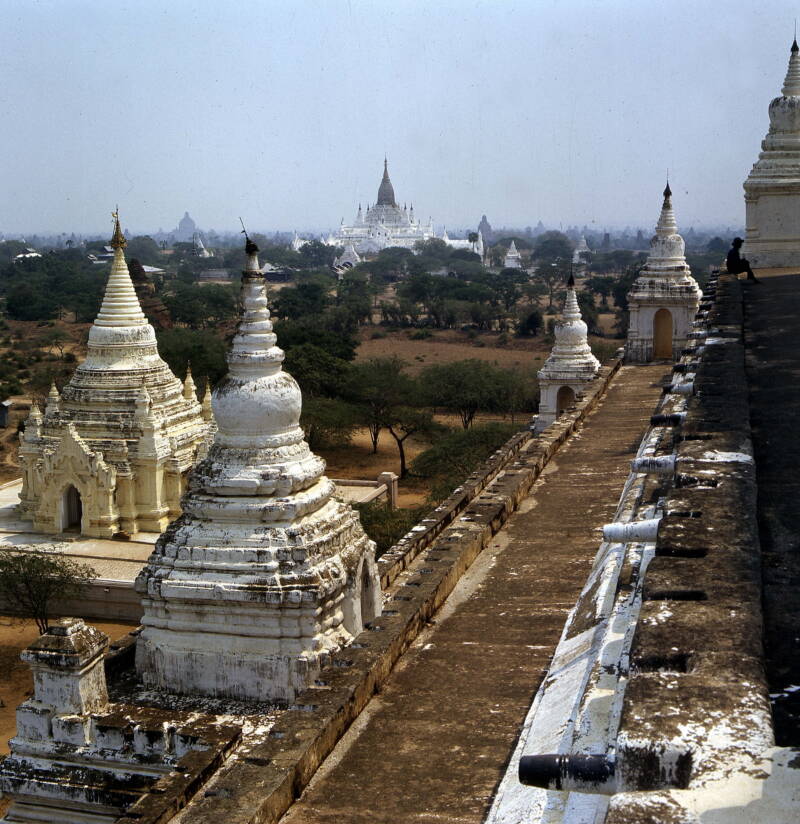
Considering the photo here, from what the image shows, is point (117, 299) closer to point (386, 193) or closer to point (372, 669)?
point (372, 669)

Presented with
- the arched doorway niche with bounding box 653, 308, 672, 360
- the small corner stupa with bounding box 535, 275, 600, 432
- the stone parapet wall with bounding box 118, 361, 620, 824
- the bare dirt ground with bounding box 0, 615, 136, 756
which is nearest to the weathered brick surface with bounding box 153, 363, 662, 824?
the stone parapet wall with bounding box 118, 361, 620, 824

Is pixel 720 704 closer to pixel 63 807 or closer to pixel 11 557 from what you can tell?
pixel 63 807

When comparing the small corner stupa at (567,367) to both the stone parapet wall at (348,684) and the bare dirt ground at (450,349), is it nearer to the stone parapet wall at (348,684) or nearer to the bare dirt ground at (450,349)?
the stone parapet wall at (348,684)

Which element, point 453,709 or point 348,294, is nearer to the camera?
point 453,709

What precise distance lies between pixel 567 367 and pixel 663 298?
353 centimetres

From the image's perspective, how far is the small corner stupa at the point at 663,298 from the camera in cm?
2530

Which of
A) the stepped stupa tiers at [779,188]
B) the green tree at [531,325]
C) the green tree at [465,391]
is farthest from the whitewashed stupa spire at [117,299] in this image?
the green tree at [531,325]

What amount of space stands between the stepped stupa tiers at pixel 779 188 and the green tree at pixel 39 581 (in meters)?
13.8

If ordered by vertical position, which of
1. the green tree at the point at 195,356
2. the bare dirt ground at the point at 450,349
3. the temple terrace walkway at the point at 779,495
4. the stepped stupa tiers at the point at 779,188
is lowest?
the bare dirt ground at the point at 450,349

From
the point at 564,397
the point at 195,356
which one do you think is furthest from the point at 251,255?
the point at 195,356

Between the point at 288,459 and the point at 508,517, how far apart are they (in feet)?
17.0

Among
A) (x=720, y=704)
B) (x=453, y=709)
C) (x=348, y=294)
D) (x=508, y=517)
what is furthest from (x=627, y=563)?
(x=348, y=294)

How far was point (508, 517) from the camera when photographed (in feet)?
42.9

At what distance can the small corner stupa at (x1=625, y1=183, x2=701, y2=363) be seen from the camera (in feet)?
83.0
